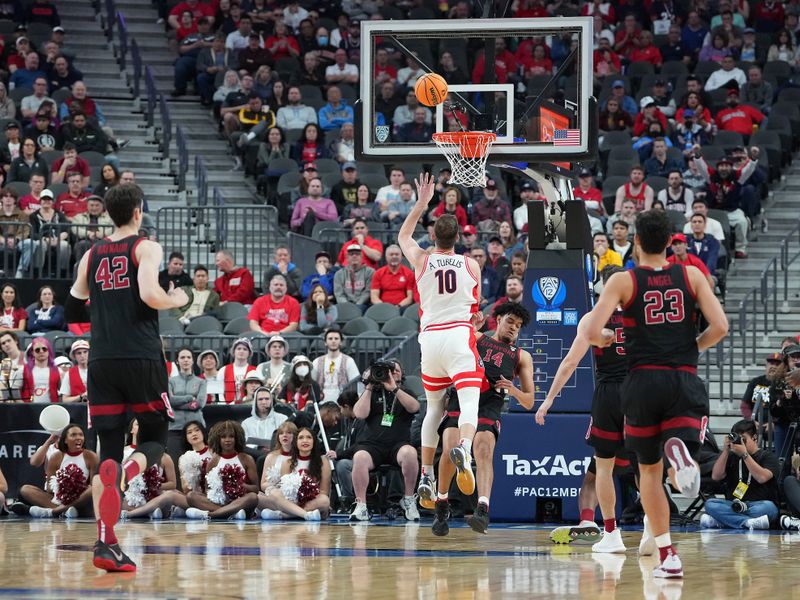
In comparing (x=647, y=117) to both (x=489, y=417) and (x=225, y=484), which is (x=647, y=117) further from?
(x=489, y=417)

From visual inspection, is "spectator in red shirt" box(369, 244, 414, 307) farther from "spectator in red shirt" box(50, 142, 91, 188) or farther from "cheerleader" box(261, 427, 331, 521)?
"spectator in red shirt" box(50, 142, 91, 188)

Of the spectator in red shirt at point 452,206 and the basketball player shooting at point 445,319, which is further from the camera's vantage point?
the spectator in red shirt at point 452,206

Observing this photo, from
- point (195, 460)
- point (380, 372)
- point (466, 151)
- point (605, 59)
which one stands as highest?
point (605, 59)

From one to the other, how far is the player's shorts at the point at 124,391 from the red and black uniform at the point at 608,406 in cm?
353

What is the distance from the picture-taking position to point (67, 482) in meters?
15.0

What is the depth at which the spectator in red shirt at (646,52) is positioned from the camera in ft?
87.4

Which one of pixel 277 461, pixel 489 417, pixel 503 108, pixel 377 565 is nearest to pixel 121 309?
pixel 377 565

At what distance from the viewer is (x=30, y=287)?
766 inches

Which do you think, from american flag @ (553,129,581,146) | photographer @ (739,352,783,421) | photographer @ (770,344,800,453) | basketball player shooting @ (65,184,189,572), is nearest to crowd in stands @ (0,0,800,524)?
photographer @ (739,352,783,421)

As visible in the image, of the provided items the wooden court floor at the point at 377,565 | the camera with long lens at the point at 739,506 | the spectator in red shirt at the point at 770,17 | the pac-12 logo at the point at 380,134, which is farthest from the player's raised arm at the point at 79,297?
the spectator in red shirt at the point at 770,17

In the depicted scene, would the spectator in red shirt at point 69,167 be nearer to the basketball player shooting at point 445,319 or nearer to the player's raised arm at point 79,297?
the basketball player shooting at point 445,319

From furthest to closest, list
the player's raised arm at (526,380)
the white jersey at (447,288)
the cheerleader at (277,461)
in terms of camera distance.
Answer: the cheerleader at (277,461), the player's raised arm at (526,380), the white jersey at (447,288)

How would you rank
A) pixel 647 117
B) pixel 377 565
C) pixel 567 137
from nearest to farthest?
pixel 377 565 → pixel 567 137 → pixel 647 117

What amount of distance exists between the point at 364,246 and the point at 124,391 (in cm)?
1117
